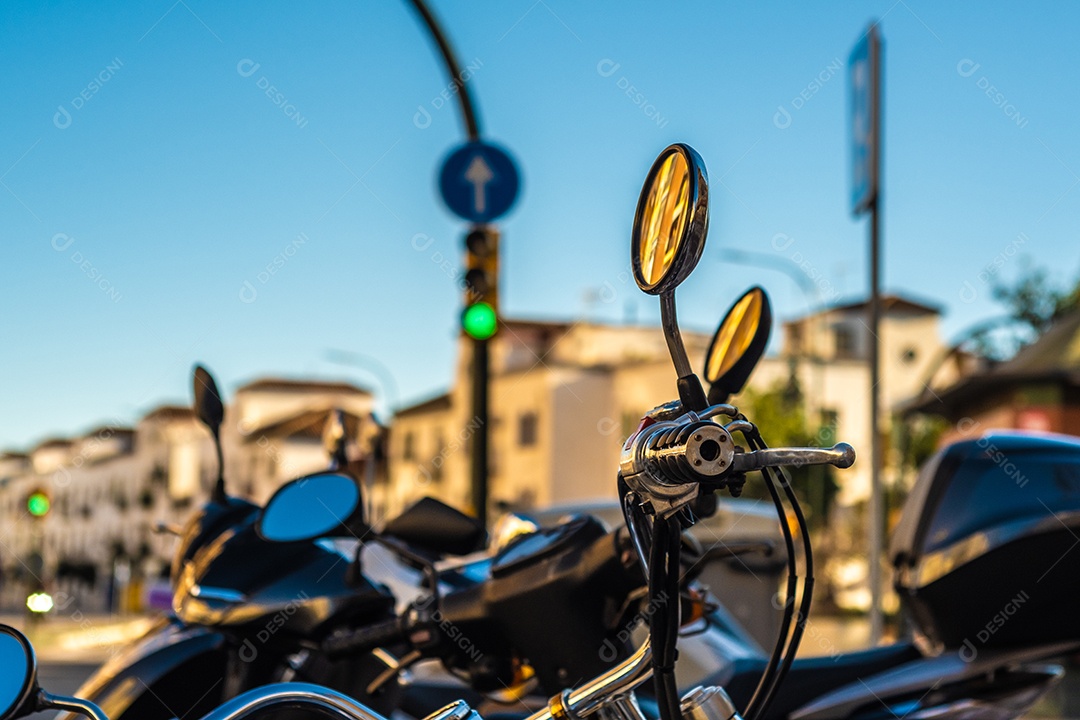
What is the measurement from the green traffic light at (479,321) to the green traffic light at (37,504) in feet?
35.6

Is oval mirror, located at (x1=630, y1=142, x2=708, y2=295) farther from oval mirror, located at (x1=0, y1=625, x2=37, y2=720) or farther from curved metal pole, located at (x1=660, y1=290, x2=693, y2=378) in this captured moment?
oval mirror, located at (x1=0, y1=625, x2=37, y2=720)

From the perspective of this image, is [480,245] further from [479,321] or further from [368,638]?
[368,638]

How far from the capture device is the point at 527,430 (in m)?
53.0

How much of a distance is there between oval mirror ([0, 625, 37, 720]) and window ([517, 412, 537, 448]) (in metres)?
50.6

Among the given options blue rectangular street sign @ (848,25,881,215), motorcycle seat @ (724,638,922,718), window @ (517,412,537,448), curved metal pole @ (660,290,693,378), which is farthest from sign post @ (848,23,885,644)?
window @ (517,412,537,448)

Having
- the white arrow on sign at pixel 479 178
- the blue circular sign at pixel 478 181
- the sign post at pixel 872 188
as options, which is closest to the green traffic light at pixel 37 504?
the blue circular sign at pixel 478 181

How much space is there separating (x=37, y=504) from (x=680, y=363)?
17026mm

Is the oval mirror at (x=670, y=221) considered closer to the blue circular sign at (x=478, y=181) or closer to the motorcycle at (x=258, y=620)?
the motorcycle at (x=258, y=620)

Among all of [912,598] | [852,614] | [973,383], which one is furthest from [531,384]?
[912,598]

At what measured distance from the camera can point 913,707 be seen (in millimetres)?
2574

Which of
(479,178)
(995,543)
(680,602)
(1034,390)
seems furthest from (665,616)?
(1034,390)

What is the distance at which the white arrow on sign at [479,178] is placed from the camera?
309 inches

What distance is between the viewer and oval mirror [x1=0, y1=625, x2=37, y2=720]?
5.53 feet

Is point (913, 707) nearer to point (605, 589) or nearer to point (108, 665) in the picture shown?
point (605, 589)
